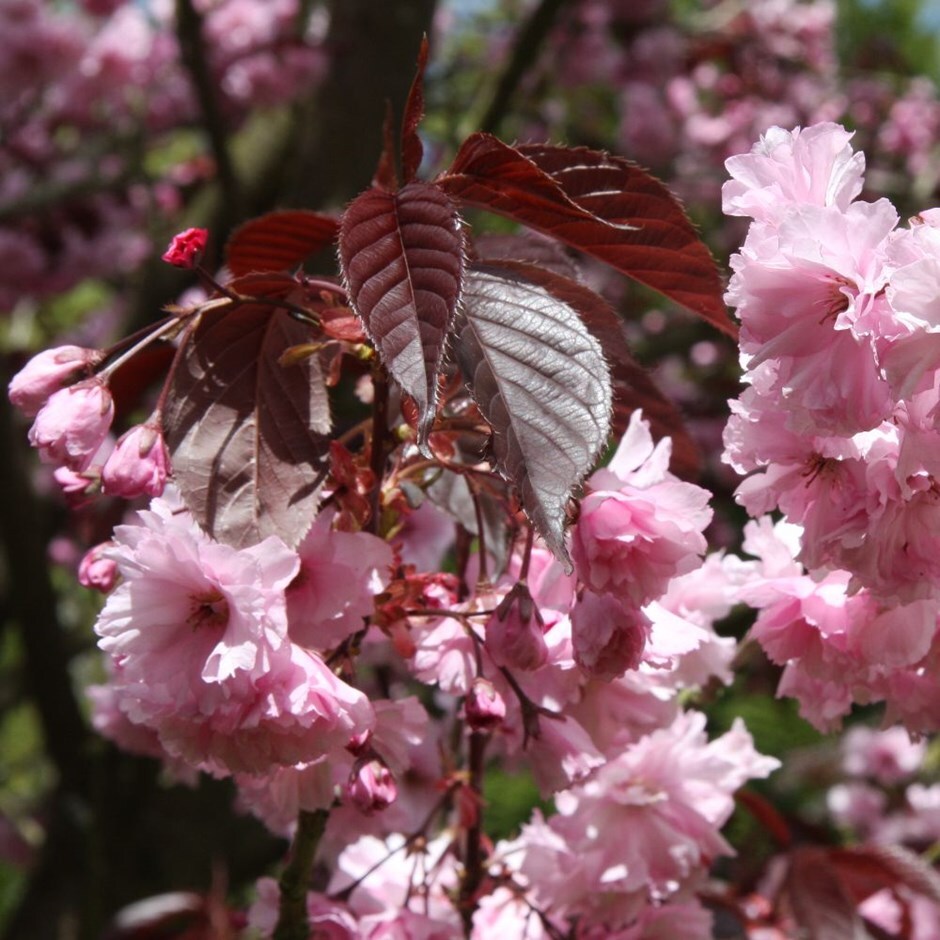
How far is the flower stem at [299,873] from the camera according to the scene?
0.88 metres

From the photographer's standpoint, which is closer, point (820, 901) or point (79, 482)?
point (79, 482)

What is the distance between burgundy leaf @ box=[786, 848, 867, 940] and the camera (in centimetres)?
124

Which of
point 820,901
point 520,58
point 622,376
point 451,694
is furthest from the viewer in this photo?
point 520,58

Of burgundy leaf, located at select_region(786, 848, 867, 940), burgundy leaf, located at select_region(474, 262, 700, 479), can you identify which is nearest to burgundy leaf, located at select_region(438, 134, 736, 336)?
burgundy leaf, located at select_region(474, 262, 700, 479)

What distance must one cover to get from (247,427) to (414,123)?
239 mm

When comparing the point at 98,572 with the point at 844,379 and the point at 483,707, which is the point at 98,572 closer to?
the point at 483,707

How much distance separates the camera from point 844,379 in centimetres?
65

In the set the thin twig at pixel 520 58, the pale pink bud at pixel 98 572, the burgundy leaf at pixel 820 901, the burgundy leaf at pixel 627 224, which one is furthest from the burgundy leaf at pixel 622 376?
the thin twig at pixel 520 58

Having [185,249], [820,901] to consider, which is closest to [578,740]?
[185,249]

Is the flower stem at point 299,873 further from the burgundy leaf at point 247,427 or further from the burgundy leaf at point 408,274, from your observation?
the burgundy leaf at point 408,274

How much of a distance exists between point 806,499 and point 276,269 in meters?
0.47

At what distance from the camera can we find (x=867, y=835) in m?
3.60

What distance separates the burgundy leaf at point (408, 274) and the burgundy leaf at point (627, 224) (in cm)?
7

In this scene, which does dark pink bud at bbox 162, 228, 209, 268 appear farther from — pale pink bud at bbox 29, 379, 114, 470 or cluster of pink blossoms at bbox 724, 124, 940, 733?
cluster of pink blossoms at bbox 724, 124, 940, 733
